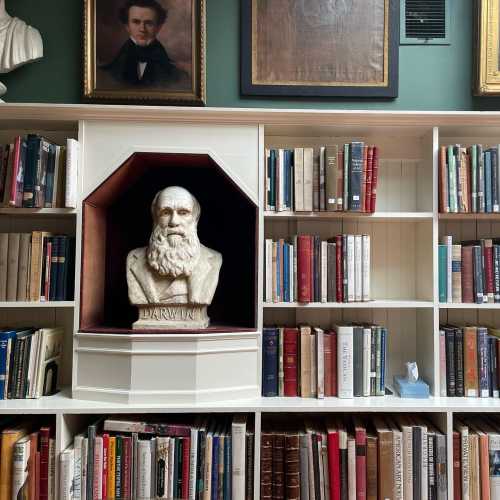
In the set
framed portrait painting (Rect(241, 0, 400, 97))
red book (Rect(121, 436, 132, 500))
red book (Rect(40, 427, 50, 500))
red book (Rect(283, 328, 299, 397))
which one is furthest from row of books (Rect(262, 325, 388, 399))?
framed portrait painting (Rect(241, 0, 400, 97))

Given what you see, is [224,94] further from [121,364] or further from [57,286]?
[121,364]

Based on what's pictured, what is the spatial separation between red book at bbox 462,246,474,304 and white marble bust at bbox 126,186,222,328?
1.07m

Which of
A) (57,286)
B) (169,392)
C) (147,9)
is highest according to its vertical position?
(147,9)

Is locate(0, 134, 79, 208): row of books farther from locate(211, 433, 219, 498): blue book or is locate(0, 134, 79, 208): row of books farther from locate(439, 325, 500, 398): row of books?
locate(439, 325, 500, 398): row of books

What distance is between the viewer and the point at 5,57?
2164 mm

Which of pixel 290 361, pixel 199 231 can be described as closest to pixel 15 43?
pixel 199 231

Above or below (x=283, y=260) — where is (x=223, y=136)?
above

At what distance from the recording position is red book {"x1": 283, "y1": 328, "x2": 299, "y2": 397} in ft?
6.46

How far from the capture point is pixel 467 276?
2.00 meters

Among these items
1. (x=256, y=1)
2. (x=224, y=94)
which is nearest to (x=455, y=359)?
(x=224, y=94)

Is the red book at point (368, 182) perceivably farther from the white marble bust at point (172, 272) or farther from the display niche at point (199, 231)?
the white marble bust at point (172, 272)

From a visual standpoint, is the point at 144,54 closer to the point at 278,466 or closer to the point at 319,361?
the point at 319,361

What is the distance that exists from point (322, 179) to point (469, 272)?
747mm

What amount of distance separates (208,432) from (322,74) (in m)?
1.69
